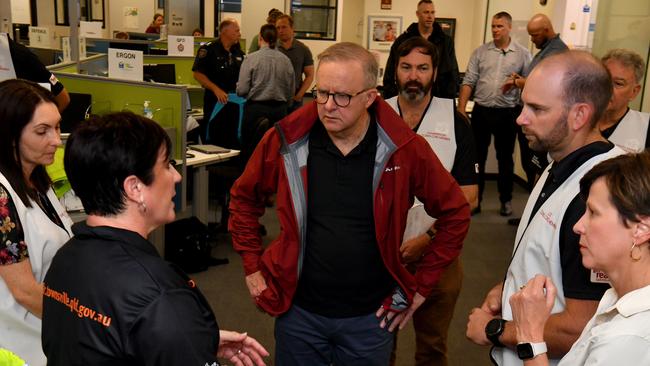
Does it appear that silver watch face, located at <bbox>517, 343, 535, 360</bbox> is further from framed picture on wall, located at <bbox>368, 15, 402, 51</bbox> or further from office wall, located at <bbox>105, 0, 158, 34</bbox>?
office wall, located at <bbox>105, 0, 158, 34</bbox>

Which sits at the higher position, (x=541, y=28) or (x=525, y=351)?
(x=541, y=28)

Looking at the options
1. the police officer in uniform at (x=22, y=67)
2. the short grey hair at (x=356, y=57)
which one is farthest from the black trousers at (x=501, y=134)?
the short grey hair at (x=356, y=57)

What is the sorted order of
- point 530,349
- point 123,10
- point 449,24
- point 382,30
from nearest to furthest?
point 530,349 → point 449,24 → point 382,30 → point 123,10

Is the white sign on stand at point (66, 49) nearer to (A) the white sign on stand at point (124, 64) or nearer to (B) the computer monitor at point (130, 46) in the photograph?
(A) the white sign on stand at point (124, 64)

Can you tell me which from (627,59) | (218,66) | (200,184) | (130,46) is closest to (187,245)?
→ (200,184)

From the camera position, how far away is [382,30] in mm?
10180

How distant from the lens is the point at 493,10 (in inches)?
285

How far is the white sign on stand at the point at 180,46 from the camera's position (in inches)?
261

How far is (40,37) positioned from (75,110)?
11.7ft

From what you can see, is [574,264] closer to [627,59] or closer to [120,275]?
[120,275]

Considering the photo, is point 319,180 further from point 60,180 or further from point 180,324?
point 60,180

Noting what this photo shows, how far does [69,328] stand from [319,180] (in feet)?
2.85

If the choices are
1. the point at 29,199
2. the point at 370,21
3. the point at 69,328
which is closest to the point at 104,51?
the point at 370,21

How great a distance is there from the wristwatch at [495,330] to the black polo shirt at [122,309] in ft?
2.43
